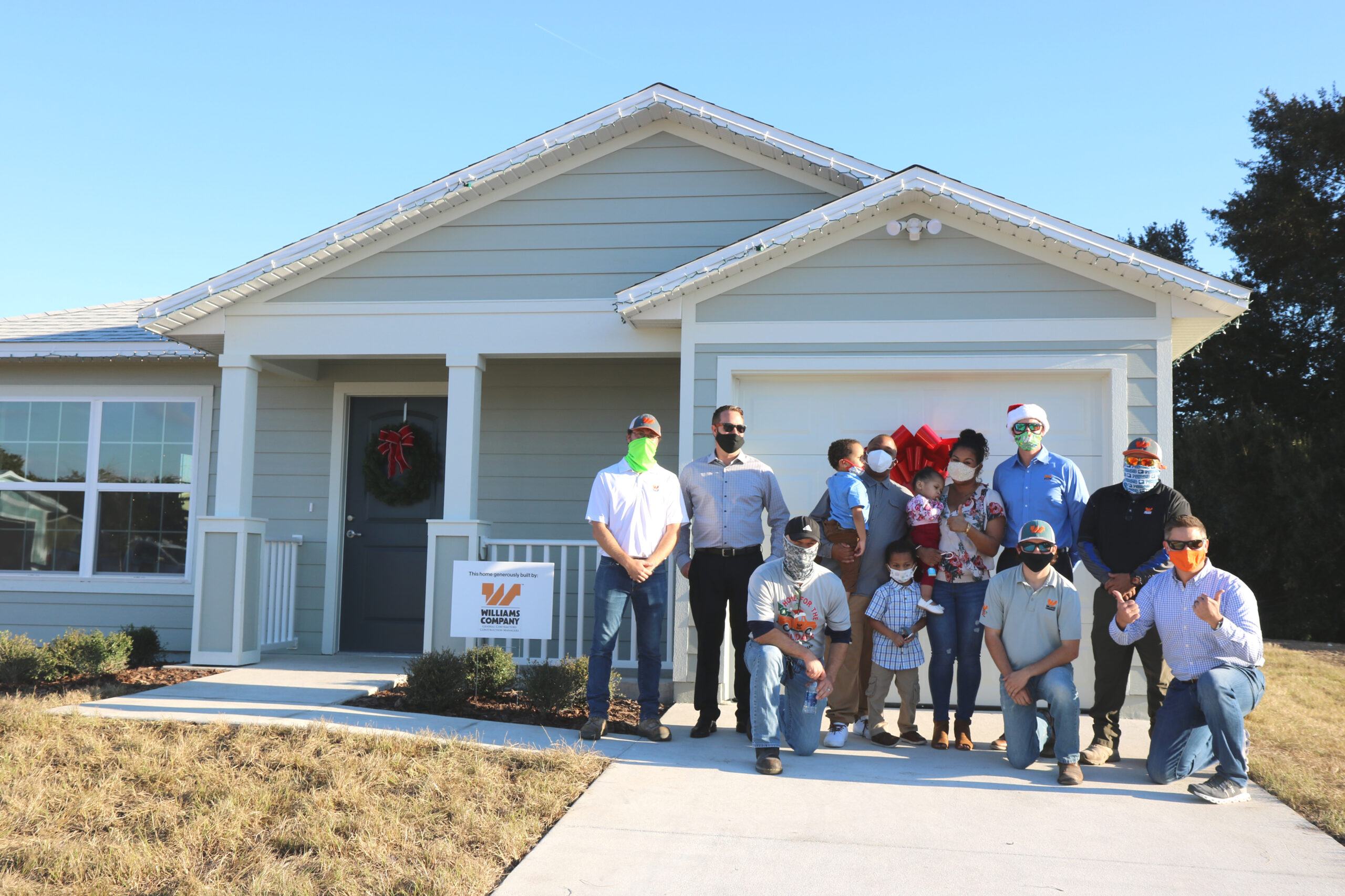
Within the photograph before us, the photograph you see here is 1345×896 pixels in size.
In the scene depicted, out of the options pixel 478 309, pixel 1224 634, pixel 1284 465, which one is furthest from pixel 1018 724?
pixel 1284 465

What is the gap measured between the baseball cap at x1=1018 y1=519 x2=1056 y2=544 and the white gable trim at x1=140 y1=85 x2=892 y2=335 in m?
3.58

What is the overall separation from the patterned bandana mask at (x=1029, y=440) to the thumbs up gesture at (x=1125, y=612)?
0.91m

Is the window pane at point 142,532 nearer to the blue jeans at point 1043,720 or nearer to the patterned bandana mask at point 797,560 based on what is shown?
the patterned bandana mask at point 797,560

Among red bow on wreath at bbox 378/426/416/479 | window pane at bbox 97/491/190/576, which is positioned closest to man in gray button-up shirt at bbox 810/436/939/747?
red bow on wreath at bbox 378/426/416/479

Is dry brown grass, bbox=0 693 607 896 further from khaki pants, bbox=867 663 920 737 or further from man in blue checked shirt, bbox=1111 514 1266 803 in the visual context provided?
man in blue checked shirt, bbox=1111 514 1266 803

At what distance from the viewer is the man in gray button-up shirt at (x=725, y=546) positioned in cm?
572

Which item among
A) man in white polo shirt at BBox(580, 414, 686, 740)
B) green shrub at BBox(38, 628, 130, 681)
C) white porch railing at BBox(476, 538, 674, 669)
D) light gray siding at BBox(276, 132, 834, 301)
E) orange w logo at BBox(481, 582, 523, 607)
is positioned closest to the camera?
man in white polo shirt at BBox(580, 414, 686, 740)

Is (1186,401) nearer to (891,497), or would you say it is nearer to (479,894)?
(891,497)

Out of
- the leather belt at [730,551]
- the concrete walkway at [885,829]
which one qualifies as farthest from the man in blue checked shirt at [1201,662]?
the leather belt at [730,551]

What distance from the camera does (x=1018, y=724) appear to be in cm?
504

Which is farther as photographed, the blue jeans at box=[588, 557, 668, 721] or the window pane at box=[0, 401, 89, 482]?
the window pane at box=[0, 401, 89, 482]

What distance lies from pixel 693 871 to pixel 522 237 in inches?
224

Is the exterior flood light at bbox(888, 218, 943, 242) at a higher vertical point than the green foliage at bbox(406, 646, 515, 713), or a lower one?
higher

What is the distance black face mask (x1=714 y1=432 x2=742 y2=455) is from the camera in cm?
577
